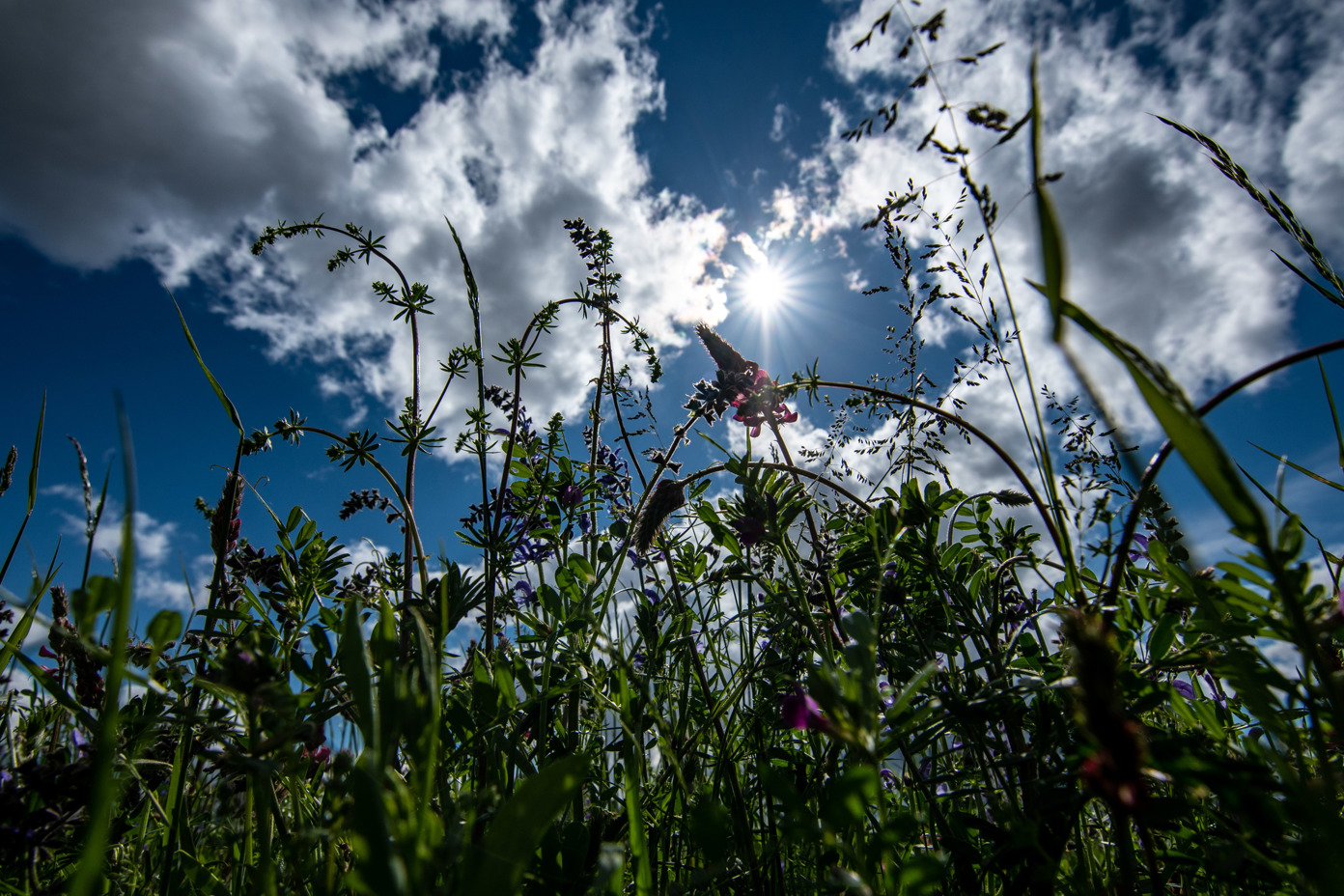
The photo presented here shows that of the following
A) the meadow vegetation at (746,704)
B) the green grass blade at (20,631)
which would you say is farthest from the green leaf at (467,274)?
the green grass blade at (20,631)

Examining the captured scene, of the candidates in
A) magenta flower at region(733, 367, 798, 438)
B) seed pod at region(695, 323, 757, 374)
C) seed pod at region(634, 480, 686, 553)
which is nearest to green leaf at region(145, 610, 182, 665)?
seed pod at region(634, 480, 686, 553)

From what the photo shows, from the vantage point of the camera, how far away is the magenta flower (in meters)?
2.06

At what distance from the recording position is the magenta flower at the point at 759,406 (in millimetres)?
2059

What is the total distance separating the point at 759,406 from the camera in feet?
6.86

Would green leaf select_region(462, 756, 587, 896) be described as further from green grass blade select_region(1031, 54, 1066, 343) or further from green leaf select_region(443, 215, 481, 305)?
green leaf select_region(443, 215, 481, 305)

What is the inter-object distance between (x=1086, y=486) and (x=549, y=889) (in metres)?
1.88

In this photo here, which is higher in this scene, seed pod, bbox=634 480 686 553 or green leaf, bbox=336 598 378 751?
seed pod, bbox=634 480 686 553

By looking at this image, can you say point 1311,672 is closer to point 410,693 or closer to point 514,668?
point 410,693

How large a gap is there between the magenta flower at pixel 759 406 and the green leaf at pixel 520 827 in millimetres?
1506

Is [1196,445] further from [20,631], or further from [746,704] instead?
[20,631]

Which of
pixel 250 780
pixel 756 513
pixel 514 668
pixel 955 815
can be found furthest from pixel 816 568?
pixel 250 780

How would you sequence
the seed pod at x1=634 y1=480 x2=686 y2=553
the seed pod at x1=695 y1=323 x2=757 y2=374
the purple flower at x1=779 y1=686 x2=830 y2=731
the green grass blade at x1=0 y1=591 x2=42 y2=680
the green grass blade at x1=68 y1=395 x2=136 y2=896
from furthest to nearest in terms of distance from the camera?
the seed pod at x1=695 y1=323 x2=757 y2=374 → the seed pod at x1=634 y1=480 x2=686 y2=553 → the green grass blade at x1=0 y1=591 x2=42 y2=680 → the purple flower at x1=779 y1=686 x2=830 y2=731 → the green grass blade at x1=68 y1=395 x2=136 y2=896

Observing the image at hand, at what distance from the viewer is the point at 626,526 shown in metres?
2.21

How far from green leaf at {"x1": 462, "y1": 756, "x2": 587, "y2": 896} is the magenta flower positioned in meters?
1.51
